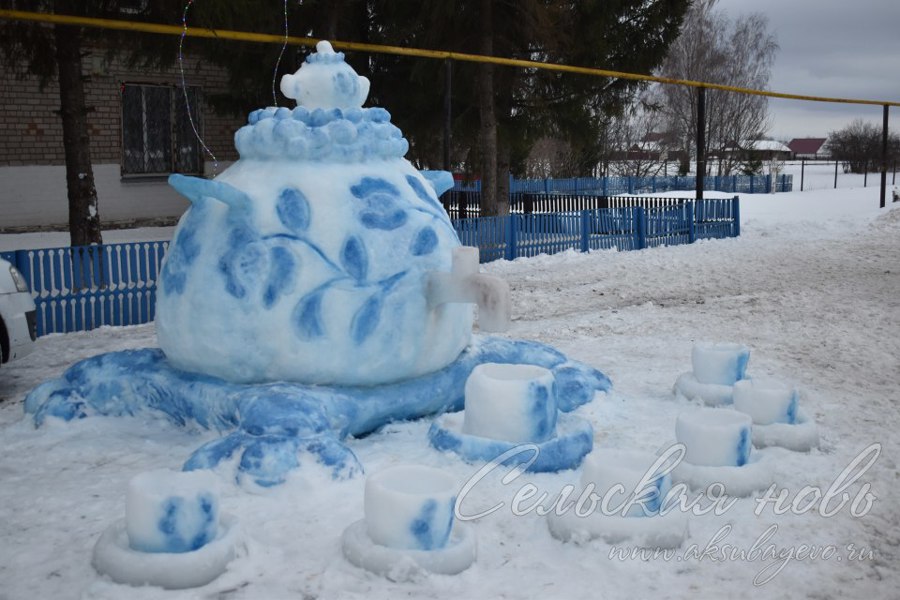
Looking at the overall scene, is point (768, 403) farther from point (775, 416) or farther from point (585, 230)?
point (585, 230)

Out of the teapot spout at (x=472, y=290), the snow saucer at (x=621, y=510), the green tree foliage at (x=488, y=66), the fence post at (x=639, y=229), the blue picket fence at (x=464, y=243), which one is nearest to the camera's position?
the snow saucer at (x=621, y=510)

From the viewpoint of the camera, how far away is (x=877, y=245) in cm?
1538

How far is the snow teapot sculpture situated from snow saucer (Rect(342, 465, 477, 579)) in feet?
4.19

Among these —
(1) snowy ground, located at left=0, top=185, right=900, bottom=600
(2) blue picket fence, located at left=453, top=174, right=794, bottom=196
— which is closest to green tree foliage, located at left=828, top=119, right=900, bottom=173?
(2) blue picket fence, located at left=453, top=174, right=794, bottom=196

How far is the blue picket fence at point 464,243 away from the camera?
859 cm

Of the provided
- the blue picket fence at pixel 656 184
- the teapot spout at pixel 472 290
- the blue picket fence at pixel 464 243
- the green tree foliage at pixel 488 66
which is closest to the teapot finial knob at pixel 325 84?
the teapot spout at pixel 472 290

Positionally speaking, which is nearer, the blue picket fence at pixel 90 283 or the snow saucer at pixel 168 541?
Answer: the snow saucer at pixel 168 541

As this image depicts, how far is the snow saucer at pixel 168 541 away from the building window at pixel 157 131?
1607 centimetres

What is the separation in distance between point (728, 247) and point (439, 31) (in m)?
6.00

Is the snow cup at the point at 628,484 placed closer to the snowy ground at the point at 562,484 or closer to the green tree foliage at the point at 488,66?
the snowy ground at the point at 562,484

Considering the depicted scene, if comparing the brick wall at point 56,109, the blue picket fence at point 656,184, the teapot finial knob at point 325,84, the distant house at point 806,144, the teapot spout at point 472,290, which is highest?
the distant house at point 806,144

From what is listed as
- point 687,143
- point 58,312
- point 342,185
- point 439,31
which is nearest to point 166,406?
point 342,185

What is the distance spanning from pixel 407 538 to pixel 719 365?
3.08m

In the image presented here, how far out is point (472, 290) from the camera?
15.9 feet
